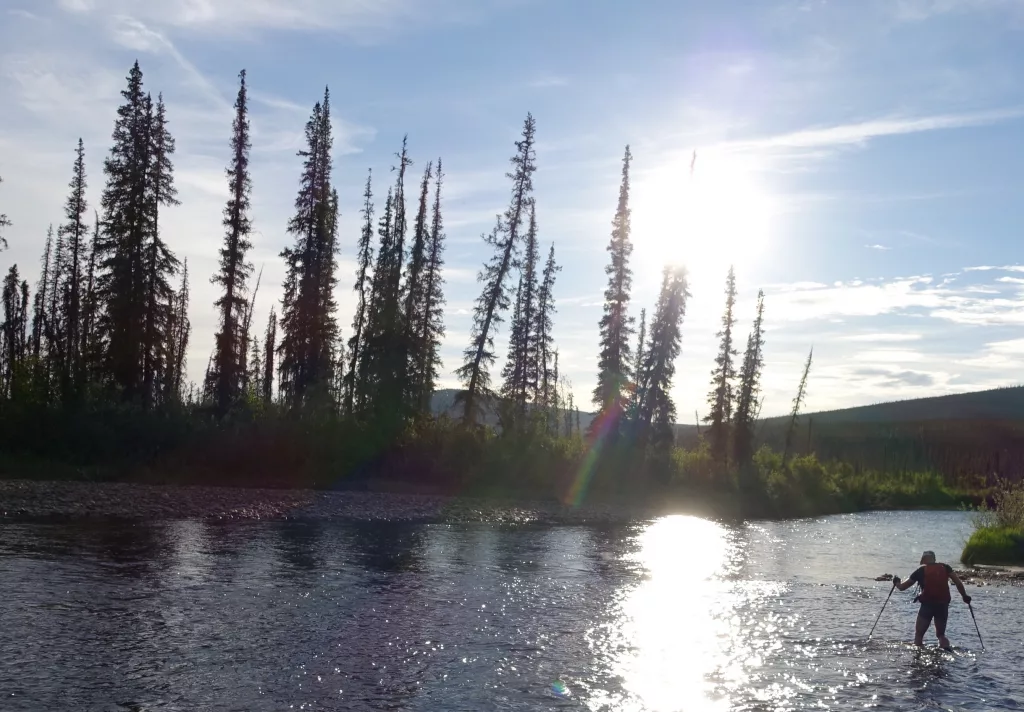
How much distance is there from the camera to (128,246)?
46312mm

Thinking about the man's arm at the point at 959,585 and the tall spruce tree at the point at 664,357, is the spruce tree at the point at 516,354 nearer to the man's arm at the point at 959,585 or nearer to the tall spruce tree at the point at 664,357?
the tall spruce tree at the point at 664,357

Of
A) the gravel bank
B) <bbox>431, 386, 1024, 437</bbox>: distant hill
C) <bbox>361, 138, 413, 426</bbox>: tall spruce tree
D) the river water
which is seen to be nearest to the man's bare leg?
the river water

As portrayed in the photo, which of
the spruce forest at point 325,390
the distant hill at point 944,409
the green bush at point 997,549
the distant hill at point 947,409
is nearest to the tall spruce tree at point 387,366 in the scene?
the spruce forest at point 325,390

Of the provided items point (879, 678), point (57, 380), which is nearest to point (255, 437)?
point (57, 380)

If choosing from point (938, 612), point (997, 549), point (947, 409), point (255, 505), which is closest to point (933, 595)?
point (938, 612)

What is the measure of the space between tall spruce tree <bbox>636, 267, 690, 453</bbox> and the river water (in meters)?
33.6

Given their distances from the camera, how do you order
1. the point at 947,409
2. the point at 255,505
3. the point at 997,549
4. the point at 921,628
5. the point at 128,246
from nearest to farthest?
the point at 921,628 < the point at 997,549 < the point at 255,505 < the point at 128,246 < the point at 947,409

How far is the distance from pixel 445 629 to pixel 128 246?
36.6m

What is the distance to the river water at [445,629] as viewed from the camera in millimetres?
12758

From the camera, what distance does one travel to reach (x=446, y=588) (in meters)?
20.8

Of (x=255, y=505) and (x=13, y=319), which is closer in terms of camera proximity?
(x=255, y=505)

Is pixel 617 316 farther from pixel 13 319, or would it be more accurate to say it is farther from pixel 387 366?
pixel 13 319

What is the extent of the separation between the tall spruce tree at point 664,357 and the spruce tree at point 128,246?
32419 millimetres

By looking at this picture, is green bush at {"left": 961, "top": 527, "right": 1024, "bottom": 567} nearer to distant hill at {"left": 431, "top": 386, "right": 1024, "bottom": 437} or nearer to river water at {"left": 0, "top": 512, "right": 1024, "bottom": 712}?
river water at {"left": 0, "top": 512, "right": 1024, "bottom": 712}
